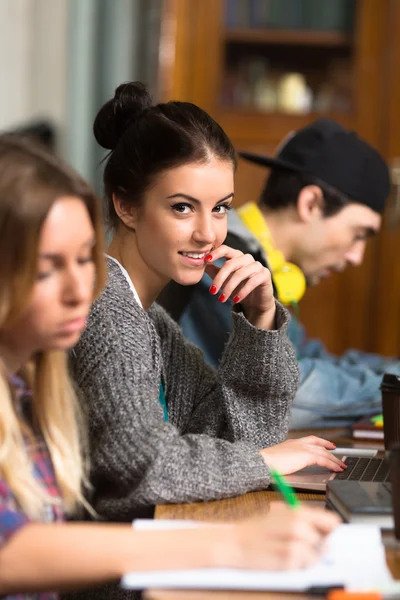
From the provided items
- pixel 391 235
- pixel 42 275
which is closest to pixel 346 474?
pixel 42 275

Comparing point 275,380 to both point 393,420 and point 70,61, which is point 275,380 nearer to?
point 393,420

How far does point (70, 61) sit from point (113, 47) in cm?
20

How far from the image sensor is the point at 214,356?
1.99 m

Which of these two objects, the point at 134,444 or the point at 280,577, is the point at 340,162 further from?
the point at 280,577

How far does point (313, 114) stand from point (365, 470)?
8.24ft

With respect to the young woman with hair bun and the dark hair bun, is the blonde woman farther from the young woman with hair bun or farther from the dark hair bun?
the dark hair bun

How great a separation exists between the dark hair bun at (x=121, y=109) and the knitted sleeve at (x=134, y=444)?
1.04ft

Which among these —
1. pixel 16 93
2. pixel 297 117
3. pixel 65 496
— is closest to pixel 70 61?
pixel 16 93

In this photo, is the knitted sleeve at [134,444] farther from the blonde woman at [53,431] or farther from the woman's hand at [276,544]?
the woman's hand at [276,544]

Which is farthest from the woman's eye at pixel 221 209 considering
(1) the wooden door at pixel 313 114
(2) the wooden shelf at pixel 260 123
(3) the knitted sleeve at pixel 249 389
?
(2) the wooden shelf at pixel 260 123

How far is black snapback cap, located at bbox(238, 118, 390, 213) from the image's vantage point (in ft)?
7.68

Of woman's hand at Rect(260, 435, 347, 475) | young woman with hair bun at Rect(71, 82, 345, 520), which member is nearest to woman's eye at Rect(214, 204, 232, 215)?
young woman with hair bun at Rect(71, 82, 345, 520)

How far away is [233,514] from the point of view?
3.71 ft

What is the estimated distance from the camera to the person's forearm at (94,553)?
93 cm
